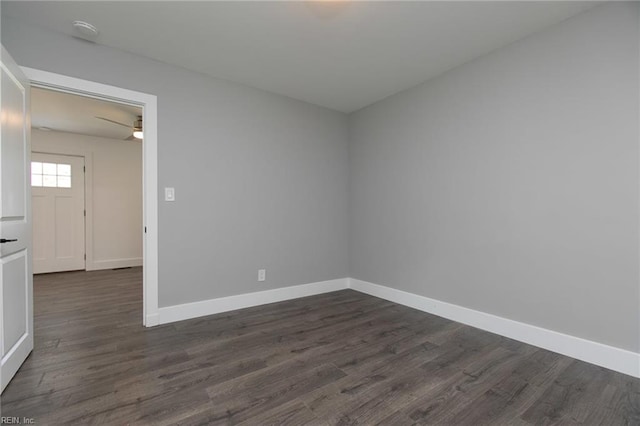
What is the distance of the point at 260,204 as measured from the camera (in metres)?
3.39

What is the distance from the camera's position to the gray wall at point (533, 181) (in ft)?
6.43

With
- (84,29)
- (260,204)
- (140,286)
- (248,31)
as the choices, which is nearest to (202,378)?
(260,204)

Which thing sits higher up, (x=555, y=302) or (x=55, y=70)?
(x=55, y=70)

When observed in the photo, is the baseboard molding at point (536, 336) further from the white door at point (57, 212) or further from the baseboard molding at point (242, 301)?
the white door at point (57, 212)

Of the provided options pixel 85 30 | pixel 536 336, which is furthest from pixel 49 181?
pixel 536 336

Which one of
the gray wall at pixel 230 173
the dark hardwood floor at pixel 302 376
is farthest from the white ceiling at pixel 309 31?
the dark hardwood floor at pixel 302 376

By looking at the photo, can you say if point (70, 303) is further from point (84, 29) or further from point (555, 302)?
point (555, 302)

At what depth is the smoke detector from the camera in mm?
2205

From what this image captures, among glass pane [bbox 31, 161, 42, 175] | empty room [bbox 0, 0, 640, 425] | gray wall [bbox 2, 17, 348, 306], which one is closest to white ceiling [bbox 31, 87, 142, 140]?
empty room [bbox 0, 0, 640, 425]

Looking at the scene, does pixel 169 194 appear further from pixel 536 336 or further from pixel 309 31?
pixel 536 336

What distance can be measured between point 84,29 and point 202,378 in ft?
9.00

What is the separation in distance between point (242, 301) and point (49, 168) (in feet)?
15.3

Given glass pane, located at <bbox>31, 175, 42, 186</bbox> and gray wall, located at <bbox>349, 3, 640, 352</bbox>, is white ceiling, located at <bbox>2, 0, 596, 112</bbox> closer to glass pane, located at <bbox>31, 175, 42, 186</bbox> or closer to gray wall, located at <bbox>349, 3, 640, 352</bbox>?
gray wall, located at <bbox>349, 3, 640, 352</bbox>

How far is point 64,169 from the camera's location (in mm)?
5238
